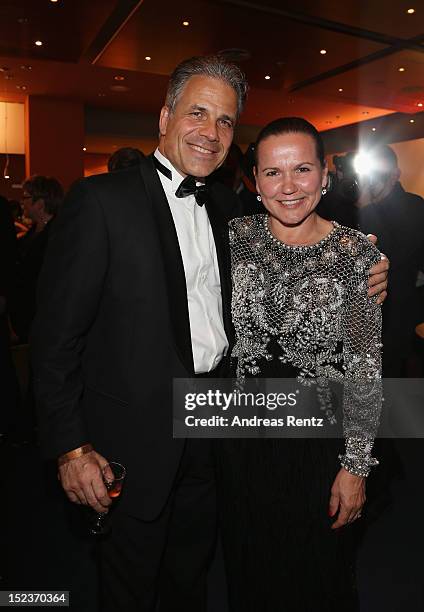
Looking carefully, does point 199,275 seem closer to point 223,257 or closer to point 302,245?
point 223,257

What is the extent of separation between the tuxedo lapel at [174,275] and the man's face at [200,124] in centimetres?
17

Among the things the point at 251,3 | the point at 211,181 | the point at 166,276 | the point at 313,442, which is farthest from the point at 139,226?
the point at 251,3

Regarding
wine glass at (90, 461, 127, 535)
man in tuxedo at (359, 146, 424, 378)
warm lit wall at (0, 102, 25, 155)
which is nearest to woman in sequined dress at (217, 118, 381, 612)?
wine glass at (90, 461, 127, 535)

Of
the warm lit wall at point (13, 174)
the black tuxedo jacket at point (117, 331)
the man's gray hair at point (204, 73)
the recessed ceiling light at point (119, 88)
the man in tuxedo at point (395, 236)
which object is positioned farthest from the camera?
the warm lit wall at point (13, 174)

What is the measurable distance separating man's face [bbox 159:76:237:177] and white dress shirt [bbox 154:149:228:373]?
0.06 meters

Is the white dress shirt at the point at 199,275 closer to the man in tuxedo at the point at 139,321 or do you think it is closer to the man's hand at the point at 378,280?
the man in tuxedo at the point at 139,321

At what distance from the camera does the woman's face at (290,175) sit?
1582 millimetres

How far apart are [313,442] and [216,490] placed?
38 cm

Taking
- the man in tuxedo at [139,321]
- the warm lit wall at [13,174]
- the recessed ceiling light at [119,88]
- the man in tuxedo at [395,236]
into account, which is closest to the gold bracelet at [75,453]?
the man in tuxedo at [139,321]

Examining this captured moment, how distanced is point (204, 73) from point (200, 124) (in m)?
0.15

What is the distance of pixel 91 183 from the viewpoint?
4.67 feet

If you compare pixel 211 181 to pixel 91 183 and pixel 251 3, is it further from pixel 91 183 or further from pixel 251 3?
pixel 251 3

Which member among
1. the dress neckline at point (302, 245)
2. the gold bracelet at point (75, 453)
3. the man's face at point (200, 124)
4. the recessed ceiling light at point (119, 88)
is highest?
the recessed ceiling light at point (119, 88)

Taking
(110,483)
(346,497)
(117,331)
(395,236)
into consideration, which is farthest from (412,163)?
(110,483)
